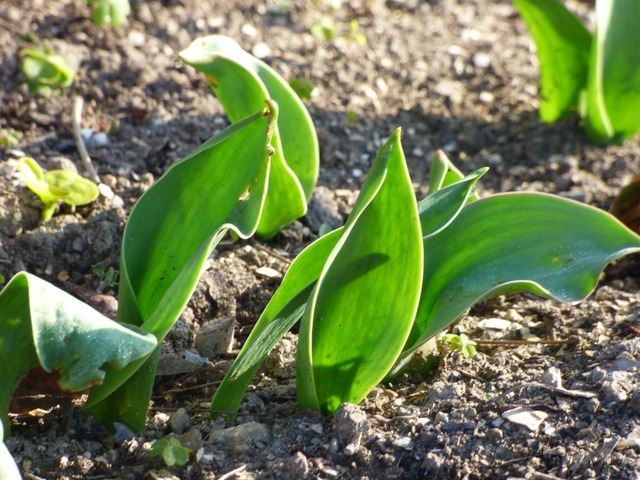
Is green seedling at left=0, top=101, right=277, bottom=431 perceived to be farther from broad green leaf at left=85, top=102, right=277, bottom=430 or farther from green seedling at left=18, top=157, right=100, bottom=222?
green seedling at left=18, top=157, right=100, bottom=222

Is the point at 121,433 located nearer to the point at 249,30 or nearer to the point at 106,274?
the point at 106,274

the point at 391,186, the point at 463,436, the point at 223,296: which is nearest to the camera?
the point at 391,186

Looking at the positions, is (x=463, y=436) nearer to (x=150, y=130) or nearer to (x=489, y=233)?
(x=489, y=233)

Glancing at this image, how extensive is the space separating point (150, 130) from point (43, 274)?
0.67 meters

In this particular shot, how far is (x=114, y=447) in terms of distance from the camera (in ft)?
4.38

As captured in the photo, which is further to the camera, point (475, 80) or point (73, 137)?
point (475, 80)

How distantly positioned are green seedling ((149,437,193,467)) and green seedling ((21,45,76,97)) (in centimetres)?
140

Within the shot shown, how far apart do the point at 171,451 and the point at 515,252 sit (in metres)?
0.70

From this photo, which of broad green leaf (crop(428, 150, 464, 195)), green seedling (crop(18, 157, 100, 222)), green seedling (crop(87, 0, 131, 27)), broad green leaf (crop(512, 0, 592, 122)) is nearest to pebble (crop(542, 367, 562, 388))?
broad green leaf (crop(428, 150, 464, 195))

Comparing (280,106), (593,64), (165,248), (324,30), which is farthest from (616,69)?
(165,248)

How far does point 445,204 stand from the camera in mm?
1363

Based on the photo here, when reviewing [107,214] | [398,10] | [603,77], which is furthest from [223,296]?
[398,10]

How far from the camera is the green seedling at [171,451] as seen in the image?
1249 millimetres

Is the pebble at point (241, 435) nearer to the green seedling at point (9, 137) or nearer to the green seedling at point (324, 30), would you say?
the green seedling at point (9, 137)
